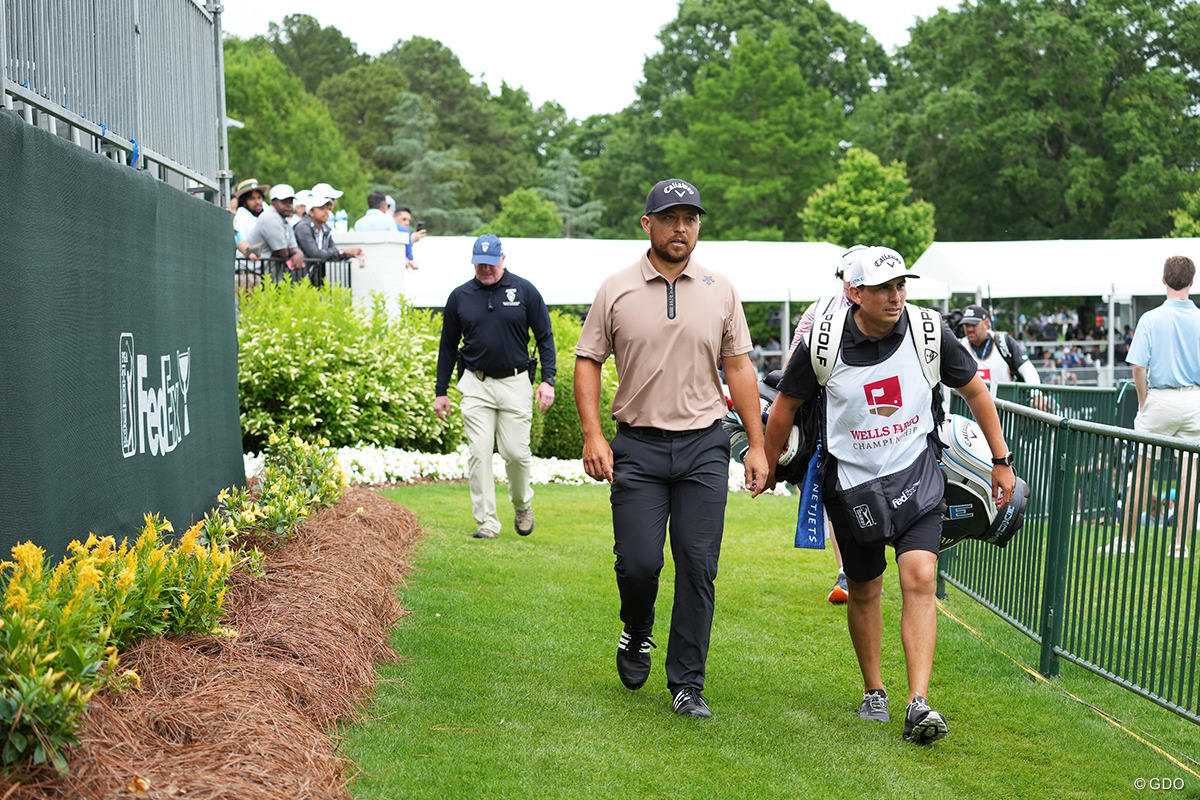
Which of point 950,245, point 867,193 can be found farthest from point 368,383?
point 867,193

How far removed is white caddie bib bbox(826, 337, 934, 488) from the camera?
4965 millimetres

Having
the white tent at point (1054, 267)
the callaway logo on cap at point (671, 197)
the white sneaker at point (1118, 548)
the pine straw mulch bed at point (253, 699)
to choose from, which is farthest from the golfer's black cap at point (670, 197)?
the white tent at point (1054, 267)

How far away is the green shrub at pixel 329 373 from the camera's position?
12.0m

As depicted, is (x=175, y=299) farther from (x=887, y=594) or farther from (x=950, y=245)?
(x=950, y=245)

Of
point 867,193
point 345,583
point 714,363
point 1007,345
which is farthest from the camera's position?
point 867,193

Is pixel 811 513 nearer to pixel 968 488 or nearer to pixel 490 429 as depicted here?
pixel 968 488

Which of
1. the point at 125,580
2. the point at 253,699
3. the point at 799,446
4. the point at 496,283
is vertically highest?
the point at 496,283

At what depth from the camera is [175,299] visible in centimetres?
623

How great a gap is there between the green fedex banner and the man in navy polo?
2350 mm

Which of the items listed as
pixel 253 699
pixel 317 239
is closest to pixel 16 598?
pixel 253 699

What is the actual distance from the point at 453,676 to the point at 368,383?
755 cm

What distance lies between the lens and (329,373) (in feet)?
40.9

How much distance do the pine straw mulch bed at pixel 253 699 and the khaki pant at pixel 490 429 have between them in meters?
2.73
